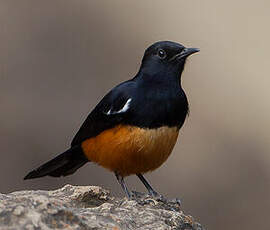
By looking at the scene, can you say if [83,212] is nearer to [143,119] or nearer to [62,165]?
[143,119]

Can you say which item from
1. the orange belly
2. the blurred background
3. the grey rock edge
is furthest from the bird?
the blurred background

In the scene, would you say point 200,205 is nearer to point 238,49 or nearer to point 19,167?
point 19,167

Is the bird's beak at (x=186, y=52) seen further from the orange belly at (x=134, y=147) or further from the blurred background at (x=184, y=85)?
the blurred background at (x=184, y=85)

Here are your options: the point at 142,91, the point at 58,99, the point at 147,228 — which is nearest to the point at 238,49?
the point at 58,99

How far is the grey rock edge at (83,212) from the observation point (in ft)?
14.5

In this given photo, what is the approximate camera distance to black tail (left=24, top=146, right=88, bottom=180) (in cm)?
799

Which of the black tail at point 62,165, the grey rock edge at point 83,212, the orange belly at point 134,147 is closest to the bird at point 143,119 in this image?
the orange belly at point 134,147

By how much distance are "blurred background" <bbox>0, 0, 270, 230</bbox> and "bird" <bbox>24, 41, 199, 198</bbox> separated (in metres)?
4.14

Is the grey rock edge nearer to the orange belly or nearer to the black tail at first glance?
the orange belly

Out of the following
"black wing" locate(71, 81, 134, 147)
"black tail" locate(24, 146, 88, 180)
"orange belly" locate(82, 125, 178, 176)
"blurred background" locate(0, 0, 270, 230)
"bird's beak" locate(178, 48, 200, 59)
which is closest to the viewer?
"orange belly" locate(82, 125, 178, 176)

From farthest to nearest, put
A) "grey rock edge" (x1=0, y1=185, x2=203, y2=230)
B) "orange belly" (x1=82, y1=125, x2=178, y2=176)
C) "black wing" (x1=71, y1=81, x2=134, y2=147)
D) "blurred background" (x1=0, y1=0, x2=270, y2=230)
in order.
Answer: "blurred background" (x1=0, y1=0, x2=270, y2=230) → "black wing" (x1=71, y1=81, x2=134, y2=147) → "orange belly" (x1=82, y1=125, x2=178, y2=176) → "grey rock edge" (x1=0, y1=185, x2=203, y2=230)

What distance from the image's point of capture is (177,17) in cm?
1595

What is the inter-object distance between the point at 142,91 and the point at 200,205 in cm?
481

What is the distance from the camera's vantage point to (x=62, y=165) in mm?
8086
